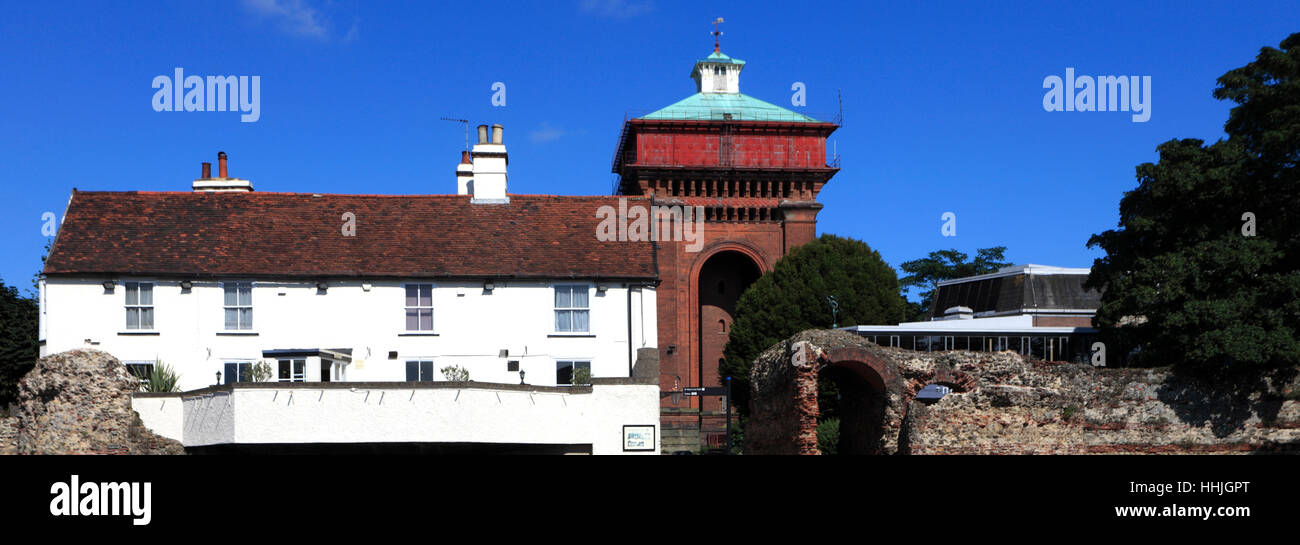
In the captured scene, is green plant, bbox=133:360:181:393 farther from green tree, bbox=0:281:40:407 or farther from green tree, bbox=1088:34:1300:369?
green tree, bbox=1088:34:1300:369

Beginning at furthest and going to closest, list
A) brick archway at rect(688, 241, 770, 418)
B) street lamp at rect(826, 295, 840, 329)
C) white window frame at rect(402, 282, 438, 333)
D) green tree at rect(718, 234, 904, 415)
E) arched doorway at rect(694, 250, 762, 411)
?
arched doorway at rect(694, 250, 762, 411) → brick archway at rect(688, 241, 770, 418) → green tree at rect(718, 234, 904, 415) → street lamp at rect(826, 295, 840, 329) → white window frame at rect(402, 282, 438, 333)

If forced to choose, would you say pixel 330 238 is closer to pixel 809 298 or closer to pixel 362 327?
pixel 362 327

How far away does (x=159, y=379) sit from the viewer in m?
30.5

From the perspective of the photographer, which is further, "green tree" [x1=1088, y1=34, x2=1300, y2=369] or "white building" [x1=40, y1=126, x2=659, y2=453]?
"white building" [x1=40, y1=126, x2=659, y2=453]

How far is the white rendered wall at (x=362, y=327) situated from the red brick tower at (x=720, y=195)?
1817 centimetres

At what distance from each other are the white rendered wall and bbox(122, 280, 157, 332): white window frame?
9cm

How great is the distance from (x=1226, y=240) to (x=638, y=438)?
1691 centimetres

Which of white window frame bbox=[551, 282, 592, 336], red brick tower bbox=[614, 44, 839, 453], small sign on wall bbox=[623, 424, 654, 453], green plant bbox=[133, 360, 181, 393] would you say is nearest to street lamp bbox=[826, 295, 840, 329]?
red brick tower bbox=[614, 44, 839, 453]

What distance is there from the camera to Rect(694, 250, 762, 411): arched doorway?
5516cm

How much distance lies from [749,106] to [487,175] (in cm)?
2289

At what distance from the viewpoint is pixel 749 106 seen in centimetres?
5788

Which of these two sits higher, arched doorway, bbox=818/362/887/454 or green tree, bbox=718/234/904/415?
green tree, bbox=718/234/904/415

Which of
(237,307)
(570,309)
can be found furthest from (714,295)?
(237,307)
